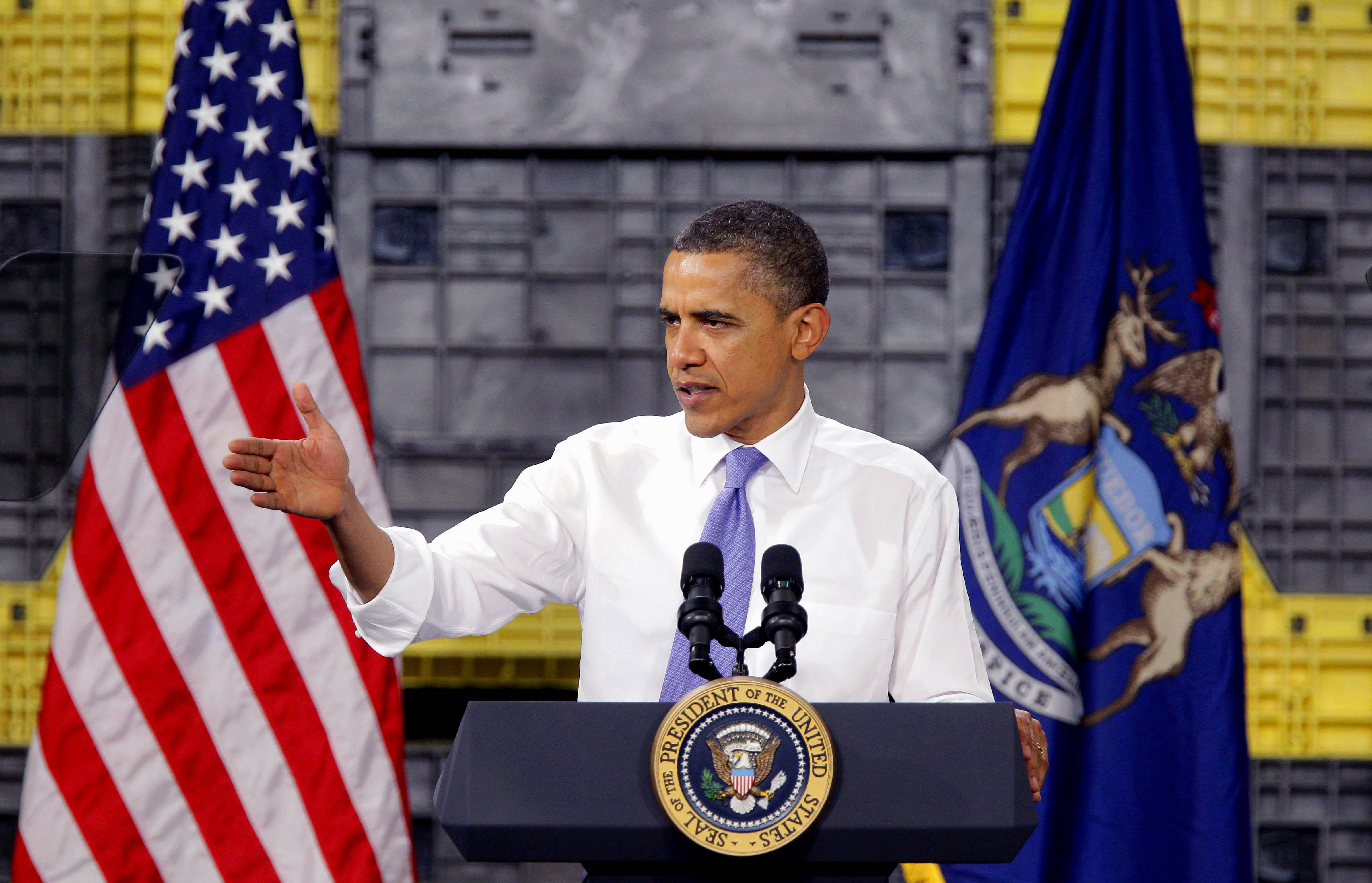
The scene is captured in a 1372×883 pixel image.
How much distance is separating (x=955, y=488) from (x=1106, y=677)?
0.70m

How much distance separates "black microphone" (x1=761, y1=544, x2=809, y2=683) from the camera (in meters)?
1.32

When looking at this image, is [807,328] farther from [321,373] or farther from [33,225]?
Answer: [33,225]

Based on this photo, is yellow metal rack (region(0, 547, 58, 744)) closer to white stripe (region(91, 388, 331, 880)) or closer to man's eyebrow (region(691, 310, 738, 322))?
white stripe (region(91, 388, 331, 880))

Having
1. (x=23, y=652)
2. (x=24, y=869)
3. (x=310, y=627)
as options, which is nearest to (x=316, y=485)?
(x=310, y=627)

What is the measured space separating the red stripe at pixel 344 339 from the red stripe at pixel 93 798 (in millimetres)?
1106

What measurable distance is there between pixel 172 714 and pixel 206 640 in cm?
21

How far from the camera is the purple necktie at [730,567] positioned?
1.70 m

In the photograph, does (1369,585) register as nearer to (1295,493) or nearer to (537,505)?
(1295,493)

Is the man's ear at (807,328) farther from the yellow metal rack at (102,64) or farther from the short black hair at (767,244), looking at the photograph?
the yellow metal rack at (102,64)

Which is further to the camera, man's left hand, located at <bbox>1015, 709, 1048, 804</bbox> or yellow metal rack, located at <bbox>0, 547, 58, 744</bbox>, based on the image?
yellow metal rack, located at <bbox>0, 547, 58, 744</bbox>

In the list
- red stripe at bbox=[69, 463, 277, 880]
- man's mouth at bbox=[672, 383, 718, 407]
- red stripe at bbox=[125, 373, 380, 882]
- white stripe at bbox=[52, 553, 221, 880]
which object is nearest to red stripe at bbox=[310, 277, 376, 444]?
red stripe at bbox=[125, 373, 380, 882]

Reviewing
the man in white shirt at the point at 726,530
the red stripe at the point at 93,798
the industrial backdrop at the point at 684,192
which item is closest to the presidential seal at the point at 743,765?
the man in white shirt at the point at 726,530

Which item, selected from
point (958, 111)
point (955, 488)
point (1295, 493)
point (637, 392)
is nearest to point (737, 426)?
point (955, 488)

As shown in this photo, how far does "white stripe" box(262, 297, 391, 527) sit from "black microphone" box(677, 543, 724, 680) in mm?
2305
